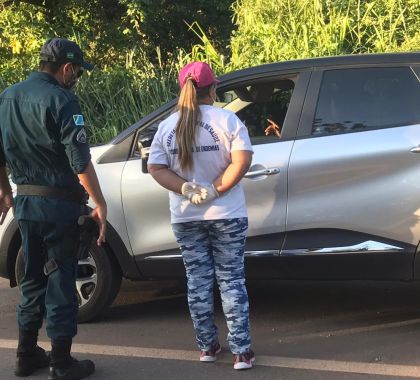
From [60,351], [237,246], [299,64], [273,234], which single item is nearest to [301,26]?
[299,64]

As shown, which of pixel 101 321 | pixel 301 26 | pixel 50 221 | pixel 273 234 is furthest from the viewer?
pixel 301 26

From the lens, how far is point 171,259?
4.27 meters

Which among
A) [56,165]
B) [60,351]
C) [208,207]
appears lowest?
[60,351]

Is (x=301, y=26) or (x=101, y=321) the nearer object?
(x=101, y=321)

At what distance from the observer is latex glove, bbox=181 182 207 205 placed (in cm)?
341

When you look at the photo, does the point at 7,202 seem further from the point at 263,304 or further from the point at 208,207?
the point at 263,304

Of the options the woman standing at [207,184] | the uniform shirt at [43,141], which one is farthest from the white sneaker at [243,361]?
the uniform shirt at [43,141]

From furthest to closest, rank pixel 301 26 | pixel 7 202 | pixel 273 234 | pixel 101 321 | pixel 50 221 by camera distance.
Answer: pixel 301 26 < pixel 101 321 < pixel 273 234 < pixel 7 202 < pixel 50 221

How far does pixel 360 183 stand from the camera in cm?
395

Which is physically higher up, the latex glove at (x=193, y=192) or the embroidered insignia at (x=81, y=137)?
the embroidered insignia at (x=81, y=137)

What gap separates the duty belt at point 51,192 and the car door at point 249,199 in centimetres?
80

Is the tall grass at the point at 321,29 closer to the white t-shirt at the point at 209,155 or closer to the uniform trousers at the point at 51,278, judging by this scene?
the white t-shirt at the point at 209,155

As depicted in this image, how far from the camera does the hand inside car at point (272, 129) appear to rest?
4256 millimetres

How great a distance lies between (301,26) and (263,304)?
452 centimetres
